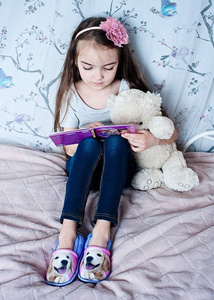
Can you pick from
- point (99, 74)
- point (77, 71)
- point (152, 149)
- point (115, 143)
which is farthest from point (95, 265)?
point (77, 71)

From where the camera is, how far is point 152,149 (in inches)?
51.6

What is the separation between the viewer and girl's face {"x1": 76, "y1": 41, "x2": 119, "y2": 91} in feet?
3.89

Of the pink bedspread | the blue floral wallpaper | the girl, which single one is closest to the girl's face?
the girl

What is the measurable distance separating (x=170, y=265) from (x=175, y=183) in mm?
382

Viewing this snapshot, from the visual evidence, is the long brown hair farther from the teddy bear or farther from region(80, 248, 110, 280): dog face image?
region(80, 248, 110, 280): dog face image

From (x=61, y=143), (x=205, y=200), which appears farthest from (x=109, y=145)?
(x=205, y=200)

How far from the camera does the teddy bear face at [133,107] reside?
1.22m

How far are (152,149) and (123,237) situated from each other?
0.38 meters

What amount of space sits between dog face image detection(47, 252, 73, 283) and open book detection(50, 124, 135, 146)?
14.2 inches

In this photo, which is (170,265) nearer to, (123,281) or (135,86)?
(123,281)

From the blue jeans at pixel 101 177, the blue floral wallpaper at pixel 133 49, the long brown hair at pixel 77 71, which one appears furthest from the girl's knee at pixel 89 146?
the blue floral wallpaper at pixel 133 49

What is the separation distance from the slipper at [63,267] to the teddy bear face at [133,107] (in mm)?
493

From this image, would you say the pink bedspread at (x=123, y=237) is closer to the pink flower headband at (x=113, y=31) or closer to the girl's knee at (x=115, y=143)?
the girl's knee at (x=115, y=143)

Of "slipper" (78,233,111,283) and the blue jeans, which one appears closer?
"slipper" (78,233,111,283)
